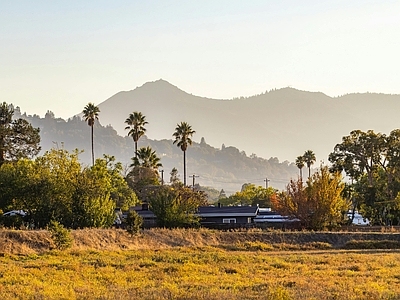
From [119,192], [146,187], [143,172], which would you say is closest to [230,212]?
[119,192]

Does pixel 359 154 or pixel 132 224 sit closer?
pixel 132 224

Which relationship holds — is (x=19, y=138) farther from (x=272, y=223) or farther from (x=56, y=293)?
(x=56, y=293)

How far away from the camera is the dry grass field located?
2023 cm

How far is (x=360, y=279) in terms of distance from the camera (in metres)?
25.0

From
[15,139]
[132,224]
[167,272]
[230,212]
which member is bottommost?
[167,272]

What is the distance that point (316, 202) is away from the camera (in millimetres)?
63812

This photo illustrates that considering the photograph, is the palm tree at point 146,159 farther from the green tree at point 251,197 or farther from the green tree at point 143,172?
the green tree at point 251,197

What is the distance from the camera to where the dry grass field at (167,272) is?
20.2 meters

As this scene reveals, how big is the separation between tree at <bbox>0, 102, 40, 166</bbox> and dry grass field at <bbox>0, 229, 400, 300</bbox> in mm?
35872

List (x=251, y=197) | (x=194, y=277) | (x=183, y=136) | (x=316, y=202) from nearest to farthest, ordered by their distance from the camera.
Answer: (x=194, y=277)
(x=316, y=202)
(x=183, y=136)
(x=251, y=197)

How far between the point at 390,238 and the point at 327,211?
9632 mm

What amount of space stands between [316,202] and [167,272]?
37964 millimetres

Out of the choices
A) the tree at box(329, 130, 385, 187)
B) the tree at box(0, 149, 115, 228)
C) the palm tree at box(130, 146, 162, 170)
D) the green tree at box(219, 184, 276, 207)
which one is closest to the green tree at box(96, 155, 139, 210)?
the palm tree at box(130, 146, 162, 170)

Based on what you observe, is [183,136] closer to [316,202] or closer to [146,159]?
[146,159]
